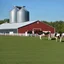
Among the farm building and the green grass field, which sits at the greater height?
the farm building

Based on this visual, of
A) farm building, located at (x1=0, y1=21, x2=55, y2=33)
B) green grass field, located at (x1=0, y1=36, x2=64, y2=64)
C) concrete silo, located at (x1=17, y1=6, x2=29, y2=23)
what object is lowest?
green grass field, located at (x1=0, y1=36, x2=64, y2=64)

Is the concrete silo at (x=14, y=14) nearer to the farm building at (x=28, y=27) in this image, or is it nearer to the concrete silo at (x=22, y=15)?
the concrete silo at (x=22, y=15)

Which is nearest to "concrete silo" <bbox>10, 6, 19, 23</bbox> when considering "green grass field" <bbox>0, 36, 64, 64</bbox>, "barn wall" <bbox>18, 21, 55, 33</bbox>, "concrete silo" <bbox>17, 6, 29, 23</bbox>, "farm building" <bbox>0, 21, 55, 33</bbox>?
"concrete silo" <bbox>17, 6, 29, 23</bbox>

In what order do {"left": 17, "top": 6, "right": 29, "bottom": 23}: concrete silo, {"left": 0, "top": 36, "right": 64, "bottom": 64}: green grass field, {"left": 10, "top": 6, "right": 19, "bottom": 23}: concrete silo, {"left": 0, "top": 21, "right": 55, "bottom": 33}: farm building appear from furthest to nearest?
{"left": 10, "top": 6, "right": 19, "bottom": 23}: concrete silo
{"left": 17, "top": 6, "right": 29, "bottom": 23}: concrete silo
{"left": 0, "top": 21, "right": 55, "bottom": 33}: farm building
{"left": 0, "top": 36, "right": 64, "bottom": 64}: green grass field

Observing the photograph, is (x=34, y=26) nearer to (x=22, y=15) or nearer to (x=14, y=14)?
(x=22, y=15)

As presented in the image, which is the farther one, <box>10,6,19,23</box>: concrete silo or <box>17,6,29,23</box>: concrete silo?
<box>10,6,19,23</box>: concrete silo

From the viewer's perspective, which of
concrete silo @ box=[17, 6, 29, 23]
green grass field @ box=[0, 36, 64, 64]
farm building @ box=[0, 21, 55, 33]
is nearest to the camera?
green grass field @ box=[0, 36, 64, 64]

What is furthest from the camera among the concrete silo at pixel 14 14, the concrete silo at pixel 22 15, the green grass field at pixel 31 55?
the concrete silo at pixel 14 14

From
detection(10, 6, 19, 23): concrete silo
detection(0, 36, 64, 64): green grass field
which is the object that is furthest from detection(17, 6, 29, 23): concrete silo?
detection(0, 36, 64, 64): green grass field

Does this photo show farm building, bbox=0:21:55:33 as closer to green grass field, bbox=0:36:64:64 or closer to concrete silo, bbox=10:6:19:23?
concrete silo, bbox=10:6:19:23

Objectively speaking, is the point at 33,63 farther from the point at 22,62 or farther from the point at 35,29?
the point at 35,29

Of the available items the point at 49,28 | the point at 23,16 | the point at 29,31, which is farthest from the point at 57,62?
the point at 23,16

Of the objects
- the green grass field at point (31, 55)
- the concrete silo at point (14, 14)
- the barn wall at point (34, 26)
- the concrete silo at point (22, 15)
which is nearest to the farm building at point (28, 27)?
the barn wall at point (34, 26)

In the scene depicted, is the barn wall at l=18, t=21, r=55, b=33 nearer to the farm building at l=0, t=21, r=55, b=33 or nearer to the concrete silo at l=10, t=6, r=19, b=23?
the farm building at l=0, t=21, r=55, b=33
